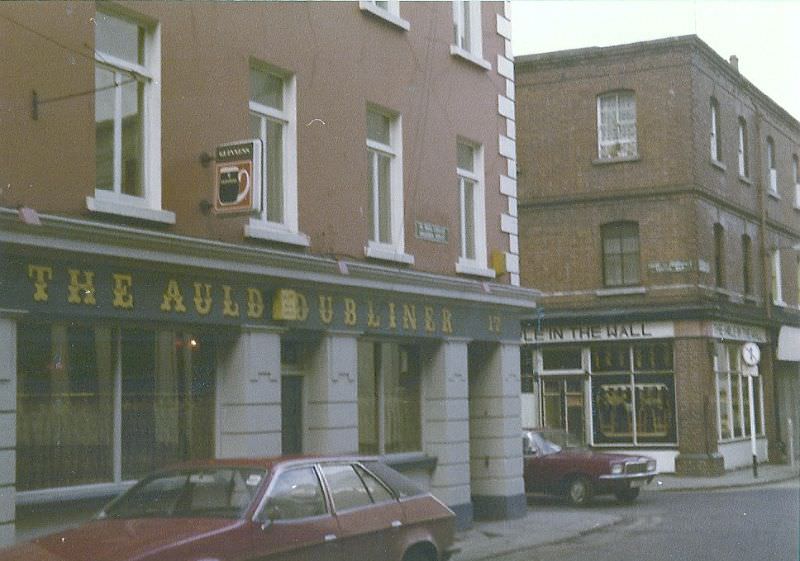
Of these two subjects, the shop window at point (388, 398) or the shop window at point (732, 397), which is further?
the shop window at point (732, 397)

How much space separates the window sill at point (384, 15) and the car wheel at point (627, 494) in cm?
1080

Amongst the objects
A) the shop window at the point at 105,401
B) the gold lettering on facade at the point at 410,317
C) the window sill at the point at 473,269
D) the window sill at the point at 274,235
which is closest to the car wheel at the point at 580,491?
the window sill at the point at 473,269

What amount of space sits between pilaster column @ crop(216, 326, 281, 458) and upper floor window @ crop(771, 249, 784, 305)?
85.2ft

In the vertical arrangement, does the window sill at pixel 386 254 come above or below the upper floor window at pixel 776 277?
below

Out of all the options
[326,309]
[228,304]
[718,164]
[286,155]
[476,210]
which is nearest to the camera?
[228,304]

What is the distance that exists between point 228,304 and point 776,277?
27060 mm

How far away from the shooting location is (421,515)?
10625 mm

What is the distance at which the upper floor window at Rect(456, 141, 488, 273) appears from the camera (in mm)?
19438

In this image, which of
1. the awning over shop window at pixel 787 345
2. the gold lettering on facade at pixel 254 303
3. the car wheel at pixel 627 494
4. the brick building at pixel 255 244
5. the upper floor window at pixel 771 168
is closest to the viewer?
the brick building at pixel 255 244

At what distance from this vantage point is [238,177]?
43.3 feet

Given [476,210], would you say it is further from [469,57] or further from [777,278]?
[777,278]

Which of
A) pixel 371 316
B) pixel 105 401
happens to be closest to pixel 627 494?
pixel 371 316

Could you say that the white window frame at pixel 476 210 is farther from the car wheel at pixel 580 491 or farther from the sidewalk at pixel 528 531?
the car wheel at pixel 580 491

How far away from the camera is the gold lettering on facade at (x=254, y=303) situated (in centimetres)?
1421
